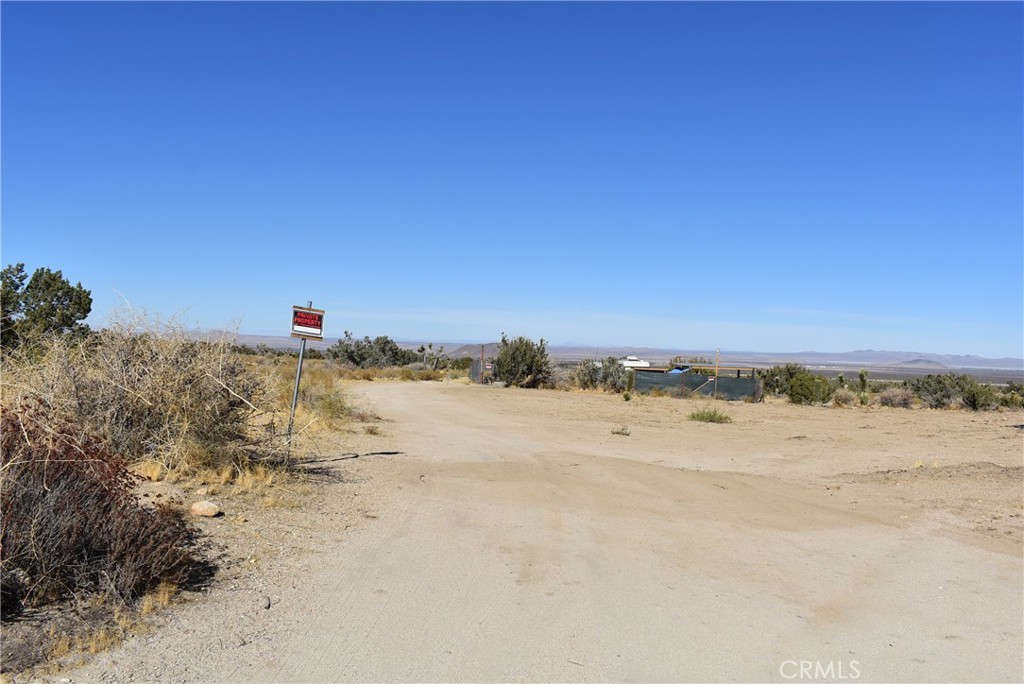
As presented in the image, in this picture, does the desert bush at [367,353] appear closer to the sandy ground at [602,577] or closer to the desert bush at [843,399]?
the desert bush at [843,399]

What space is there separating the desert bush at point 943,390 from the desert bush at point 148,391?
38261 millimetres

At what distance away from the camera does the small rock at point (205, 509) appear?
798cm

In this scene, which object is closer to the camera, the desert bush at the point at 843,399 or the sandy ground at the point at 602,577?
the sandy ground at the point at 602,577

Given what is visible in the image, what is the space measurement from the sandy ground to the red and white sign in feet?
6.81

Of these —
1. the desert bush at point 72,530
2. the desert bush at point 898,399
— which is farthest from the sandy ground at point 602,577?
the desert bush at point 898,399

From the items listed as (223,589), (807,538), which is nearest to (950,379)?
(807,538)

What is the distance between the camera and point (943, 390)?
132 feet

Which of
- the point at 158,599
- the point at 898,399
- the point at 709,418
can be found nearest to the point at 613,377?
the point at 898,399

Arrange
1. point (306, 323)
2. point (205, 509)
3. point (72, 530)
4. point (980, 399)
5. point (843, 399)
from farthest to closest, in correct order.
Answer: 1. point (843, 399)
2. point (980, 399)
3. point (306, 323)
4. point (205, 509)
5. point (72, 530)

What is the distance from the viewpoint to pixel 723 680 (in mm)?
5277

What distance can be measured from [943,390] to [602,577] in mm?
39209

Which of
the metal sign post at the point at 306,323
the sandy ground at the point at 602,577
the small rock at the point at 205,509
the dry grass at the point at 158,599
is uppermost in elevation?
the metal sign post at the point at 306,323

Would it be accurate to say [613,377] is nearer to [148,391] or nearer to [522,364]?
[522,364]

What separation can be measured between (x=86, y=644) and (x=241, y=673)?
101 centimetres
